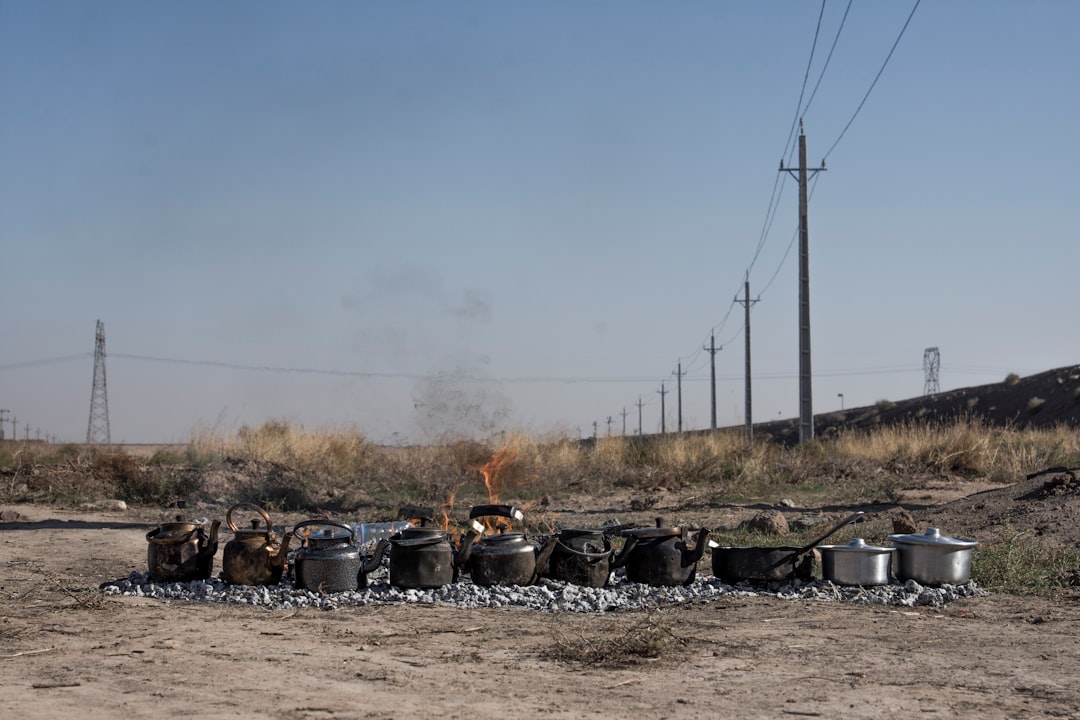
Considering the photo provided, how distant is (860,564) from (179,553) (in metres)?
5.00

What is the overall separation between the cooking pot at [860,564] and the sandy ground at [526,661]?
1.63ft

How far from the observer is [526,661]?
17.1 feet

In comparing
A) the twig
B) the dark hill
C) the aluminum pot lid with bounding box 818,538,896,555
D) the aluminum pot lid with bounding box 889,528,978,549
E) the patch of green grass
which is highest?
the dark hill

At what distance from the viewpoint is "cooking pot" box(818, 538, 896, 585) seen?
733 centimetres

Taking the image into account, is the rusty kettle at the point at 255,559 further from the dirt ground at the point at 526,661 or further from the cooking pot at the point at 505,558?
the cooking pot at the point at 505,558

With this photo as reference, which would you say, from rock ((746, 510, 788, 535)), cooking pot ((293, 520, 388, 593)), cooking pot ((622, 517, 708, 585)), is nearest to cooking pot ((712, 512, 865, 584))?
cooking pot ((622, 517, 708, 585))

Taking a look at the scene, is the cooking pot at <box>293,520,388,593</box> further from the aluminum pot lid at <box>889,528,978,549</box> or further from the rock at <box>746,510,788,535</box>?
the rock at <box>746,510,788,535</box>

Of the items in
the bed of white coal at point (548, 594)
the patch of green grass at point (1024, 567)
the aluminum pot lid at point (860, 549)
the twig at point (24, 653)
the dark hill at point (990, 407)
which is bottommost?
the twig at point (24, 653)

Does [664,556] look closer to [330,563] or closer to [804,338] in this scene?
[330,563]

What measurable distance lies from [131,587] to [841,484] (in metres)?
12.0

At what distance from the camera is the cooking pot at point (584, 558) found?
7.42 m

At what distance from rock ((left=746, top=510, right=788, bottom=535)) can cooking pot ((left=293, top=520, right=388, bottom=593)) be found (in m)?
4.59

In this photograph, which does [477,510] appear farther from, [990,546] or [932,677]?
[990,546]

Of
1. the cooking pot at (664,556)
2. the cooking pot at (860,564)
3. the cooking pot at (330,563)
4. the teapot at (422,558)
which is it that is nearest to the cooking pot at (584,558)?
the cooking pot at (664,556)
